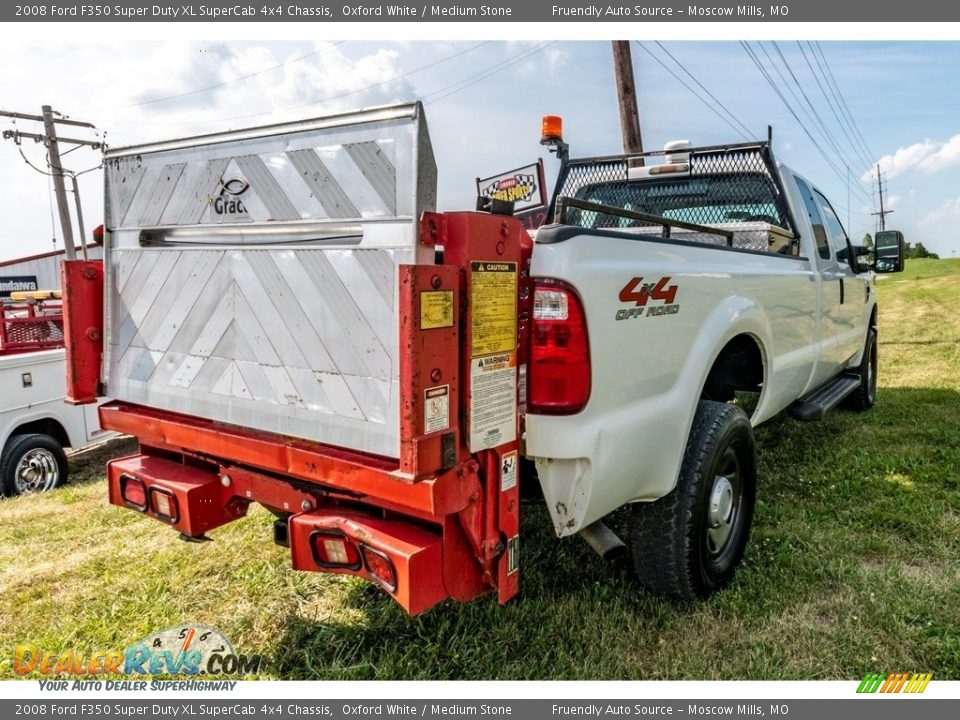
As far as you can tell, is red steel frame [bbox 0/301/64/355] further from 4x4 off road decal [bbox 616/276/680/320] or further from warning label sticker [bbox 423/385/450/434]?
4x4 off road decal [bbox 616/276/680/320]

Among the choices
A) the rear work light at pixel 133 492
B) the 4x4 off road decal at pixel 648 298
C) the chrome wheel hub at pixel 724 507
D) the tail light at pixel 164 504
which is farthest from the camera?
the chrome wheel hub at pixel 724 507

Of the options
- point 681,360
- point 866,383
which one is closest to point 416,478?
point 681,360

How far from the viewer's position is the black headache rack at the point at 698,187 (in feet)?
15.2

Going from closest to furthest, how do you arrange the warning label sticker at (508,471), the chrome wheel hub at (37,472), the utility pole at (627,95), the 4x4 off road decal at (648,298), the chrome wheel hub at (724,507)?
the warning label sticker at (508,471), the 4x4 off road decal at (648,298), the chrome wheel hub at (724,507), the chrome wheel hub at (37,472), the utility pole at (627,95)

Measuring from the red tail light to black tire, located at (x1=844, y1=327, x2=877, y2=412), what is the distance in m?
5.25

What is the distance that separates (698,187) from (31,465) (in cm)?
625

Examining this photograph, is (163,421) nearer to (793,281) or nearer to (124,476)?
(124,476)

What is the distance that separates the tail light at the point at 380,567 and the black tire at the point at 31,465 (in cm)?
533

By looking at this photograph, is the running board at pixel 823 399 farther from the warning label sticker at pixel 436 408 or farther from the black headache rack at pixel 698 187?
the warning label sticker at pixel 436 408

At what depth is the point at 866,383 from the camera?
21.8 feet

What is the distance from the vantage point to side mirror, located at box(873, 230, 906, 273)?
5.75 m

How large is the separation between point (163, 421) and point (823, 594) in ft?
9.92

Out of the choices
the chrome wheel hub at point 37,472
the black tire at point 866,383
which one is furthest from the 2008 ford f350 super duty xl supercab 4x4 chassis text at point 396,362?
the chrome wheel hub at point 37,472

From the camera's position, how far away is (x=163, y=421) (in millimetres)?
2896
